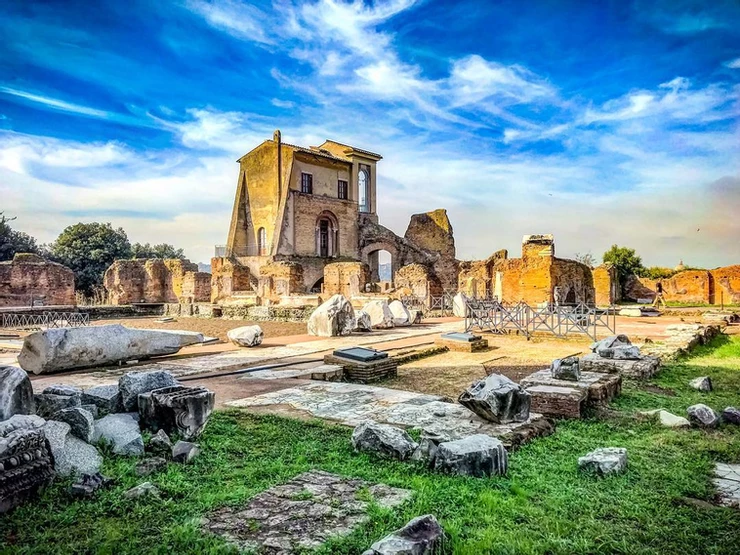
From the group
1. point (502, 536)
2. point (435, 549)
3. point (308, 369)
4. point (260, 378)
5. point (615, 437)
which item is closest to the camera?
point (435, 549)

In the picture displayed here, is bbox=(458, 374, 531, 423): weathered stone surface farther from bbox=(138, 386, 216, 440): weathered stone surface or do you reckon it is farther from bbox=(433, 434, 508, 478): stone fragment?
bbox=(138, 386, 216, 440): weathered stone surface

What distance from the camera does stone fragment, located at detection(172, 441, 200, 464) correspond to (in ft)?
12.2

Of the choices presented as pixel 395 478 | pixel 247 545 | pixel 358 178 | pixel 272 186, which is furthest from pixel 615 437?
pixel 358 178

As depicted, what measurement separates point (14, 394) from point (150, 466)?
1393mm

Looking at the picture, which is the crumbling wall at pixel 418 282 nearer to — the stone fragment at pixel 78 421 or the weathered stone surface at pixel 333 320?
the weathered stone surface at pixel 333 320

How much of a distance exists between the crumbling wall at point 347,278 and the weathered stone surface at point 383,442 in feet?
66.2

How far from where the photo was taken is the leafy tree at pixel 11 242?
35281 mm

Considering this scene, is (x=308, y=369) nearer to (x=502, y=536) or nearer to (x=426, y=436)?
(x=426, y=436)

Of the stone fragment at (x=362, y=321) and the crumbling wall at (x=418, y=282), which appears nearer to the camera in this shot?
the stone fragment at (x=362, y=321)

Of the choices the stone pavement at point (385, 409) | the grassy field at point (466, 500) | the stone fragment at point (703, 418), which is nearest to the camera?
the grassy field at point (466, 500)

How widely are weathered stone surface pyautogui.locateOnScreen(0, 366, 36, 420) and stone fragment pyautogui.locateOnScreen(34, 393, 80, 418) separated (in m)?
0.12

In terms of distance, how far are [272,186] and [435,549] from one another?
1419 inches

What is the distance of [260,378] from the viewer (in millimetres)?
7504

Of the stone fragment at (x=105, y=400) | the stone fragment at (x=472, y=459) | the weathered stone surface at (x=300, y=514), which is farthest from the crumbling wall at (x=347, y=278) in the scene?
the weathered stone surface at (x=300, y=514)
